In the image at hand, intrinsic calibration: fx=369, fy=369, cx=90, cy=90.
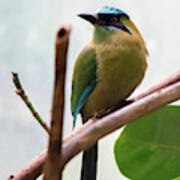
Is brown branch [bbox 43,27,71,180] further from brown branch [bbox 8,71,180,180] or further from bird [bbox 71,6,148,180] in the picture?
bird [bbox 71,6,148,180]

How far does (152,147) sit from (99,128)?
37 cm

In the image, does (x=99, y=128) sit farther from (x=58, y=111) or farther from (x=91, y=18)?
(x=91, y=18)

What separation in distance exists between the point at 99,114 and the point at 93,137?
0.47 feet

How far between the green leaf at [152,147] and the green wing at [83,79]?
17cm

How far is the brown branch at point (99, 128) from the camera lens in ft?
1.11

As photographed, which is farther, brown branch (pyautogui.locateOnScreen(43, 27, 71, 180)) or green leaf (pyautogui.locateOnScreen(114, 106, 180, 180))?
green leaf (pyautogui.locateOnScreen(114, 106, 180, 180))

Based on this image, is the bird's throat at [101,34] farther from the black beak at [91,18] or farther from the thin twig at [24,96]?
the thin twig at [24,96]

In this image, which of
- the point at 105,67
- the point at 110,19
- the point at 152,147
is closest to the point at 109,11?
the point at 110,19

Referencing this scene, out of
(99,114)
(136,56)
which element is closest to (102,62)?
(136,56)

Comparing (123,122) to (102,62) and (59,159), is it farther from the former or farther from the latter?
(102,62)

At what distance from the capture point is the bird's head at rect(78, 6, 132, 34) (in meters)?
0.93

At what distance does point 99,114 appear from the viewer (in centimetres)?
50

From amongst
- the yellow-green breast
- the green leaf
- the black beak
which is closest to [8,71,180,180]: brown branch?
the green leaf

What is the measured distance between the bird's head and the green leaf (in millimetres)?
299
